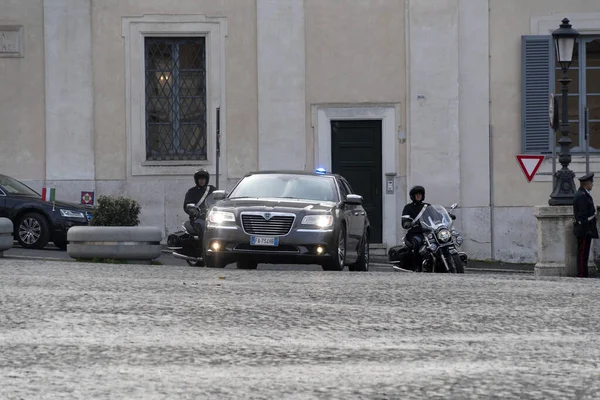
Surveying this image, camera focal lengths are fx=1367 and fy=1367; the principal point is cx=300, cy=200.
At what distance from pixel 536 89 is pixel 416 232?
28.6ft

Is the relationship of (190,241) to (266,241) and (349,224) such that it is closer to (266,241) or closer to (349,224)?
(349,224)

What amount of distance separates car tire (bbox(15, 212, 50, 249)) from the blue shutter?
9.55 metres

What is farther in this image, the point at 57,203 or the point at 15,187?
the point at 15,187

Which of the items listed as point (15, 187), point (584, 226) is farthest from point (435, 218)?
point (15, 187)

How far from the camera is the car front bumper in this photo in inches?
676

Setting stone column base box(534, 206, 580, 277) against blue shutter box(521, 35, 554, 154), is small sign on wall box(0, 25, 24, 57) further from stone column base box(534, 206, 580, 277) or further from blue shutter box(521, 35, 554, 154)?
stone column base box(534, 206, 580, 277)

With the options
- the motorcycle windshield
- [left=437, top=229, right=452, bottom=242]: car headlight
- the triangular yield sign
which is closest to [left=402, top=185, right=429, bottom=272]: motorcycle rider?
the motorcycle windshield

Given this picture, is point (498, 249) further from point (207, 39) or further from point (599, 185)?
point (207, 39)

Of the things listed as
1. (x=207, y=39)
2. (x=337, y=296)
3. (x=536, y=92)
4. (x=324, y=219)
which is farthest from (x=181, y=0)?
(x=337, y=296)

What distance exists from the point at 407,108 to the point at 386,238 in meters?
2.61

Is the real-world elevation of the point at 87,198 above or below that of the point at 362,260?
above

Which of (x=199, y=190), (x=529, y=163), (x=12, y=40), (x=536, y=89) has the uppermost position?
(x=12, y=40)

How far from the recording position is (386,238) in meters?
26.9

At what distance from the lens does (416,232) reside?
19.2 m
